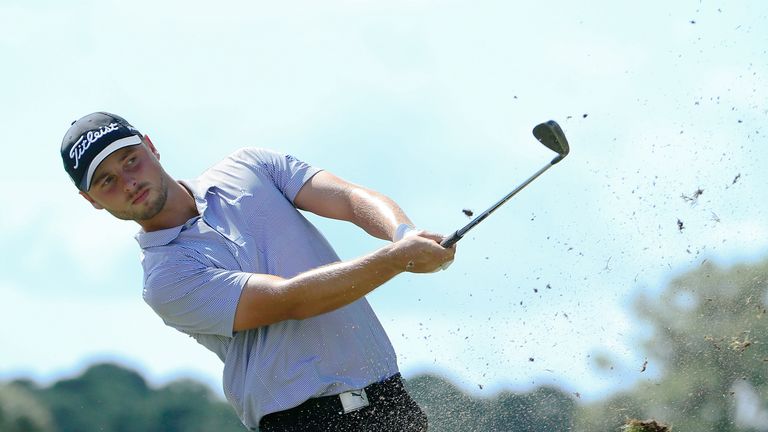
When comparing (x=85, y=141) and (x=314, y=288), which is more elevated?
(x=85, y=141)

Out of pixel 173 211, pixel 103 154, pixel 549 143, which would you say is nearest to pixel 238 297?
pixel 173 211

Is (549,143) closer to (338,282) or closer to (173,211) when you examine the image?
(338,282)

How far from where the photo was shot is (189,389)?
16.0 metres

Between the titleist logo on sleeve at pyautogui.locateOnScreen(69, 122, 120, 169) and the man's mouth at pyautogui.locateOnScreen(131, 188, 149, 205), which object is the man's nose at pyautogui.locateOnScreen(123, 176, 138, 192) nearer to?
the man's mouth at pyautogui.locateOnScreen(131, 188, 149, 205)

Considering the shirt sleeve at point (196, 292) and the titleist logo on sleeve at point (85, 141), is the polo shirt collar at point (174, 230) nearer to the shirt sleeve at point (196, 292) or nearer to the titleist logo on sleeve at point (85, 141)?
the shirt sleeve at point (196, 292)

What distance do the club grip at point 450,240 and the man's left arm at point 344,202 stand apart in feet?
1.49

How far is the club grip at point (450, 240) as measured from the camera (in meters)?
3.40

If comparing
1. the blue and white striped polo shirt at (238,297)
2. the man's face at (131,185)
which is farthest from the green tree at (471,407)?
the man's face at (131,185)

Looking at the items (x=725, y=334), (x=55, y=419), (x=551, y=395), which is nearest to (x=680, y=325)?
(x=725, y=334)

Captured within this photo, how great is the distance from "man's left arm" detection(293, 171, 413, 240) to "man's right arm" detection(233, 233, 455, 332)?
0.34m

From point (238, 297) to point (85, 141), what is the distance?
2.45 ft

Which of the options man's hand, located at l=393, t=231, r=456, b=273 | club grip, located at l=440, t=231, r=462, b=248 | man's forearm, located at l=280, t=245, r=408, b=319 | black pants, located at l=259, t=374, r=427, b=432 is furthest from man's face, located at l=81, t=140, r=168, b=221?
club grip, located at l=440, t=231, r=462, b=248

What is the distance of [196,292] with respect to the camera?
3.76m

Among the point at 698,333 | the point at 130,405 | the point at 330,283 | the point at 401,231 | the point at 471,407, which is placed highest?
the point at 401,231
